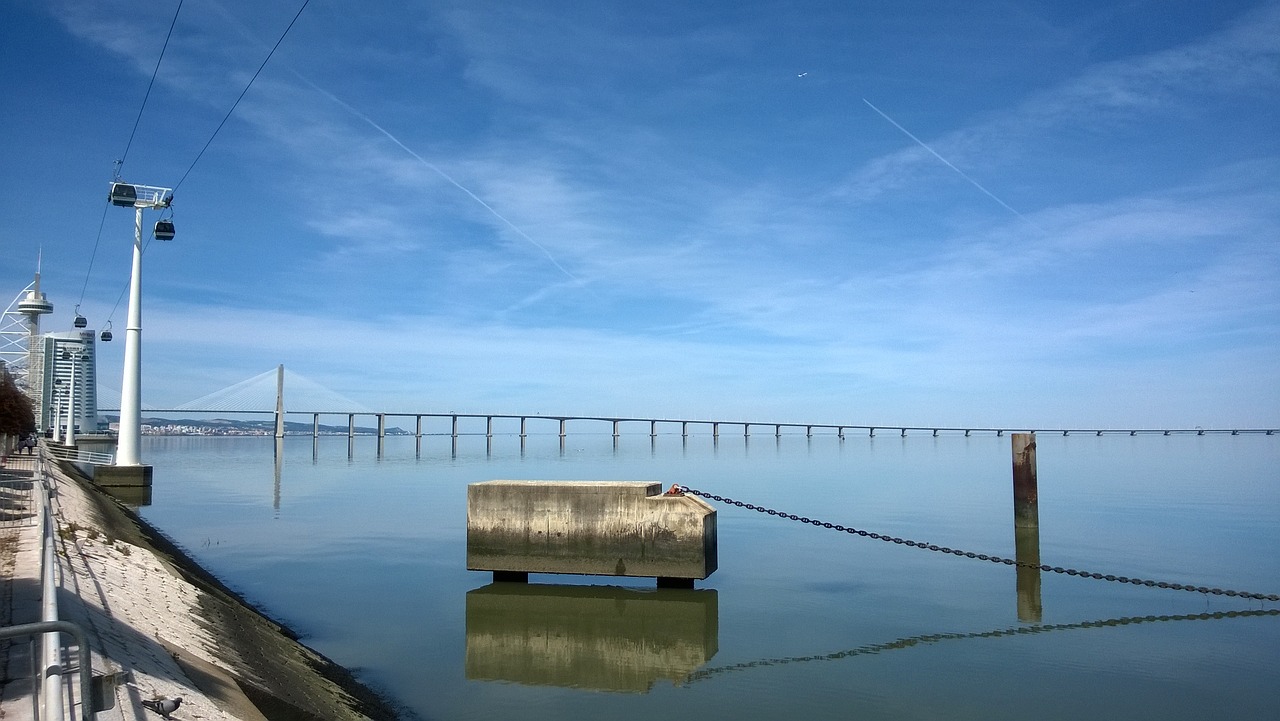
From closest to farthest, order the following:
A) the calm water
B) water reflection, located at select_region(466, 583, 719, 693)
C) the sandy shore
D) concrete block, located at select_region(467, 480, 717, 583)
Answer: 1. the sandy shore
2. the calm water
3. water reflection, located at select_region(466, 583, 719, 693)
4. concrete block, located at select_region(467, 480, 717, 583)

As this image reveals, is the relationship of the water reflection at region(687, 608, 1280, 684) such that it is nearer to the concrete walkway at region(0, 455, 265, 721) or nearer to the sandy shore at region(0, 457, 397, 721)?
the sandy shore at region(0, 457, 397, 721)

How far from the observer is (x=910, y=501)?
40.3 metres

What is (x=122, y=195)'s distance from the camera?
105ft

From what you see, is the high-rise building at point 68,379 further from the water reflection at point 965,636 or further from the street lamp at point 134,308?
the water reflection at point 965,636

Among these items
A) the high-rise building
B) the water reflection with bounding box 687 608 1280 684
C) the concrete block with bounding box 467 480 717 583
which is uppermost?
the high-rise building

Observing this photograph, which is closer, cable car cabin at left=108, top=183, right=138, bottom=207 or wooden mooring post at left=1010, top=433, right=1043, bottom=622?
wooden mooring post at left=1010, top=433, right=1043, bottom=622

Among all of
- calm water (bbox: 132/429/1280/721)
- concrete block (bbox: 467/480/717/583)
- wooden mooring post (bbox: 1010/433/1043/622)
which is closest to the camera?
calm water (bbox: 132/429/1280/721)

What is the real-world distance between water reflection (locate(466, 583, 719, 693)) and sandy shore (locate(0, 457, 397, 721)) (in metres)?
2.57

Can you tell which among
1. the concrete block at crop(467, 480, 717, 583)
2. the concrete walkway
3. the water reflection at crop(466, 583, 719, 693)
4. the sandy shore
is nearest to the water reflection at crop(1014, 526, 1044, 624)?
the water reflection at crop(466, 583, 719, 693)

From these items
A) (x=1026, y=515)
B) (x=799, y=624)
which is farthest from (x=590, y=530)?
(x=1026, y=515)

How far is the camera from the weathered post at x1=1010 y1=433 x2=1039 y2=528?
18672mm

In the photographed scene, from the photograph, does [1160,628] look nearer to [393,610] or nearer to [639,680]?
[639,680]

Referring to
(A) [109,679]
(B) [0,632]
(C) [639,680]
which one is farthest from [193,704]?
(C) [639,680]

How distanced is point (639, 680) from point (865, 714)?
3270 millimetres
